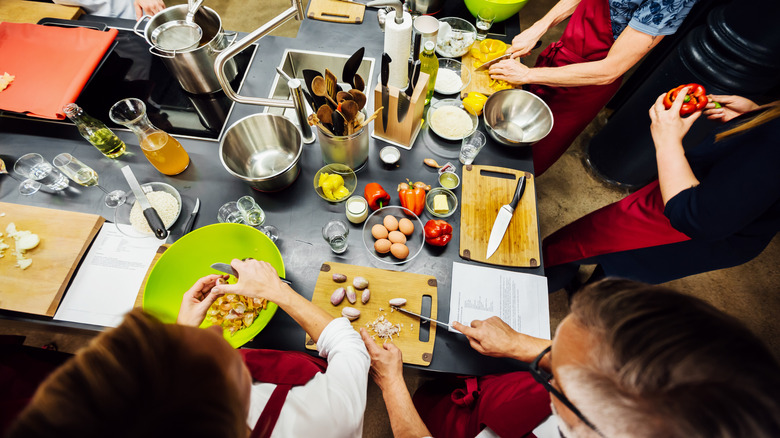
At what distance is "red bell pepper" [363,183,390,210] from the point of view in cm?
133

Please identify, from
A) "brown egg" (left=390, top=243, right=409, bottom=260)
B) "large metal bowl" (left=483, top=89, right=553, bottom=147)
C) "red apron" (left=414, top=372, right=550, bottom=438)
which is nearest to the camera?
"red apron" (left=414, top=372, right=550, bottom=438)

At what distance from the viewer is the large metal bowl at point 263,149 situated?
1298mm

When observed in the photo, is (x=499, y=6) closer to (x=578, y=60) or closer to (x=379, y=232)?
(x=578, y=60)

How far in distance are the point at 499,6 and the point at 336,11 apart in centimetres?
99

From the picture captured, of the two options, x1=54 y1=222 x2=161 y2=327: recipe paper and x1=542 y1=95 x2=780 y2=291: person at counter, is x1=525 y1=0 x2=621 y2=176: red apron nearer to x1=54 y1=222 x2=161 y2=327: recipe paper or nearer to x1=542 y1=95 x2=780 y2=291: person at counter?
x1=542 y1=95 x2=780 y2=291: person at counter

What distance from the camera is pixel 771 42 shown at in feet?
5.50

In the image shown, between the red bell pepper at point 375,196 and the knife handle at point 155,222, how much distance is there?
31.3 inches

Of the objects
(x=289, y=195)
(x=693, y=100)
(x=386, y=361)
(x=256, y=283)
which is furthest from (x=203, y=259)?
(x=693, y=100)

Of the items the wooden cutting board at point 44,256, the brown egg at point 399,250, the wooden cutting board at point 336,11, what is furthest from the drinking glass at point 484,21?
the wooden cutting board at point 44,256

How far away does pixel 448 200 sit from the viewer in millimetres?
1410

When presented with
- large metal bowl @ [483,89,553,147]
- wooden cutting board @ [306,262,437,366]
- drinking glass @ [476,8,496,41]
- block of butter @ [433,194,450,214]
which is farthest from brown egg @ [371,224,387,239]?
drinking glass @ [476,8,496,41]

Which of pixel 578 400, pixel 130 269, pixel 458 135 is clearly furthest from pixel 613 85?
pixel 130 269

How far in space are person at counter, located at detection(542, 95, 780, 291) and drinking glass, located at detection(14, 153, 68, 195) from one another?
256cm

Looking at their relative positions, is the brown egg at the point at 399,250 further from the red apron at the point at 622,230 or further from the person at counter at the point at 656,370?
Answer: the red apron at the point at 622,230
